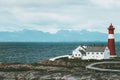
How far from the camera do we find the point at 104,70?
76.8 metres

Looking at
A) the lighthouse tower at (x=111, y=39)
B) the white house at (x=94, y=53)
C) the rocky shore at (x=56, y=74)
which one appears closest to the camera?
the rocky shore at (x=56, y=74)

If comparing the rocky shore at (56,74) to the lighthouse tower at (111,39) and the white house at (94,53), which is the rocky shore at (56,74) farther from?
the lighthouse tower at (111,39)

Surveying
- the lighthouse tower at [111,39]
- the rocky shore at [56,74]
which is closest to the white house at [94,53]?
the lighthouse tower at [111,39]

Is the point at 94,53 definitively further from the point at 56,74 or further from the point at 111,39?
the point at 56,74

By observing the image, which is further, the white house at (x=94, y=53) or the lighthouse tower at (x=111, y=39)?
the lighthouse tower at (x=111, y=39)

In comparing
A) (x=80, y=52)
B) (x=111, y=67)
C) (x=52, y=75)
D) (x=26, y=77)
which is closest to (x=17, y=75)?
(x=26, y=77)

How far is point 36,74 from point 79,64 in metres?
18.5

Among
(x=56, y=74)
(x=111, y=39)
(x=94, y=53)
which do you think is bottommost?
(x=56, y=74)

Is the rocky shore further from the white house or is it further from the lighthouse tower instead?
the lighthouse tower

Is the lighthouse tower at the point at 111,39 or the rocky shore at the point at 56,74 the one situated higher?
the lighthouse tower at the point at 111,39

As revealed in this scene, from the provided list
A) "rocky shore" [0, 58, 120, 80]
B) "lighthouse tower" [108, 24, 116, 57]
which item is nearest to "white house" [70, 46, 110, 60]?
"lighthouse tower" [108, 24, 116, 57]

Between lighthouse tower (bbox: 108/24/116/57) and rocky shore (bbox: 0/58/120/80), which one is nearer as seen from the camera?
rocky shore (bbox: 0/58/120/80)

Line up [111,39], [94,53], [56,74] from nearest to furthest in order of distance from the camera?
1. [56,74]
2. [94,53]
3. [111,39]

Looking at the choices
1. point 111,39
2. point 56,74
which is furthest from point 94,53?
point 56,74
